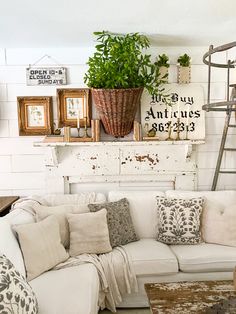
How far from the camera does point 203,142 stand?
125 inches

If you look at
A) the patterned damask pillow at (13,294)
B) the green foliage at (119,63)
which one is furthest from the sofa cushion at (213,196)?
the patterned damask pillow at (13,294)

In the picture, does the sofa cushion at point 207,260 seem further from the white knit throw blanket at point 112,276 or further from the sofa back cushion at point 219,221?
the white knit throw blanket at point 112,276

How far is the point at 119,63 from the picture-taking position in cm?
281

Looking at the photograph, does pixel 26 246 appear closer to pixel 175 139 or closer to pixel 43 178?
pixel 43 178

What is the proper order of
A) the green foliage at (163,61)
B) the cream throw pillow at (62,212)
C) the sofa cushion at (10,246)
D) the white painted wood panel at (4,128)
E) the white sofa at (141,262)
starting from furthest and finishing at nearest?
the white painted wood panel at (4,128)
the green foliage at (163,61)
the cream throw pillow at (62,212)
the sofa cushion at (10,246)
the white sofa at (141,262)

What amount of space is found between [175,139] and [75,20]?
1.52m

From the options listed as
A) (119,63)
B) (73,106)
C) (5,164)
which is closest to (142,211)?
(73,106)

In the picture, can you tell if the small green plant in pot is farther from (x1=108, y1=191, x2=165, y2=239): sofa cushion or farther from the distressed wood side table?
the distressed wood side table

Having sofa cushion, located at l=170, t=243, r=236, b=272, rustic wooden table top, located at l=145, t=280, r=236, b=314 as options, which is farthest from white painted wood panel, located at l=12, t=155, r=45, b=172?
rustic wooden table top, located at l=145, t=280, r=236, b=314

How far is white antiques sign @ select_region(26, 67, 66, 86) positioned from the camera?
318 centimetres

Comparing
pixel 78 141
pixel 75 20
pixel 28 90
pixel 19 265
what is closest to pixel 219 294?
pixel 19 265

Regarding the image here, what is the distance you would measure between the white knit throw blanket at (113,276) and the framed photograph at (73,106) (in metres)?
1.38

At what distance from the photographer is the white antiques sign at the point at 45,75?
10.4 feet

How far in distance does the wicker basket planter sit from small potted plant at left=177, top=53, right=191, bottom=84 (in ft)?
1.65
